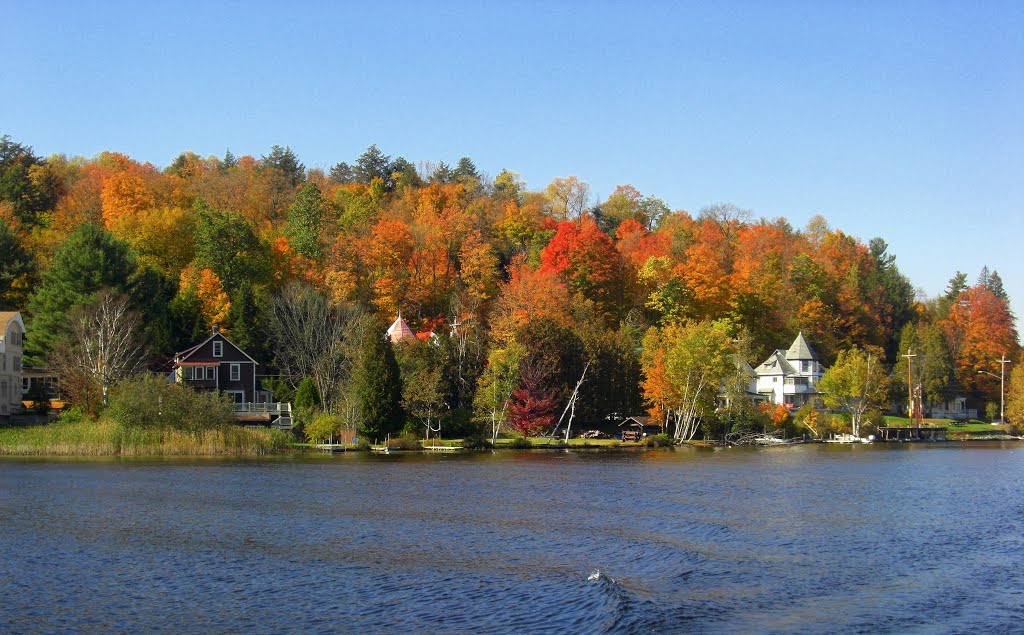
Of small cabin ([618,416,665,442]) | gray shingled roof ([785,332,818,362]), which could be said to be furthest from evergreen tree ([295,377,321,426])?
gray shingled roof ([785,332,818,362])

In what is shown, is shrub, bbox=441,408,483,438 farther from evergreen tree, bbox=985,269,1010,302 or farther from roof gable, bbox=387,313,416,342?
evergreen tree, bbox=985,269,1010,302

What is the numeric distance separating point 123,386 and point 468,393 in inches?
1021

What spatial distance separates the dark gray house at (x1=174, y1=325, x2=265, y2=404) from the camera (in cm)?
7781

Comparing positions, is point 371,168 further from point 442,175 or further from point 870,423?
point 870,423

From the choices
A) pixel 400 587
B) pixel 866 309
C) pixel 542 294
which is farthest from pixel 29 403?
pixel 866 309

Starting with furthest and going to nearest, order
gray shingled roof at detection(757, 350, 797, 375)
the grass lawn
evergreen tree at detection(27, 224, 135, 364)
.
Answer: gray shingled roof at detection(757, 350, 797, 375), the grass lawn, evergreen tree at detection(27, 224, 135, 364)

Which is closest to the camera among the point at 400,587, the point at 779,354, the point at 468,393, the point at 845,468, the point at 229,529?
the point at 400,587

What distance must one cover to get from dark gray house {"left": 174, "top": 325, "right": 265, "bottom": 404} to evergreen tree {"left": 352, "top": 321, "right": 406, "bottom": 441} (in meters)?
14.9

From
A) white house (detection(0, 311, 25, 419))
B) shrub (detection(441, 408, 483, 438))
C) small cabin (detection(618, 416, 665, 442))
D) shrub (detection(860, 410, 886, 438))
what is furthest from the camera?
shrub (detection(860, 410, 886, 438))

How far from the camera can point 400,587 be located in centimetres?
2466

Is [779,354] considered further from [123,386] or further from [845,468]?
[123,386]

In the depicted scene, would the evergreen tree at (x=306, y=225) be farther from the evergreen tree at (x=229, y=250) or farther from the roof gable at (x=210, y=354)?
the roof gable at (x=210, y=354)

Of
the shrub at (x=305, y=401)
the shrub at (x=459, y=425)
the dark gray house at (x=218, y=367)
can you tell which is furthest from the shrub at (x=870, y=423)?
the dark gray house at (x=218, y=367)

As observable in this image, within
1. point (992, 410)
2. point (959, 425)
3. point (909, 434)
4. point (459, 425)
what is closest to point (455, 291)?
point (459, 425)
